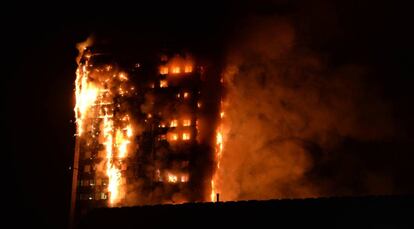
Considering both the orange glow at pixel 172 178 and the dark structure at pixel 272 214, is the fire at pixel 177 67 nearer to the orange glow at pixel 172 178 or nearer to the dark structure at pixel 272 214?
the orange glow at pixel 172 178

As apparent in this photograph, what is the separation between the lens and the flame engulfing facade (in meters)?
30.5

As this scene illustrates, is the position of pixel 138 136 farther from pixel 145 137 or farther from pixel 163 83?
pixel 163 83

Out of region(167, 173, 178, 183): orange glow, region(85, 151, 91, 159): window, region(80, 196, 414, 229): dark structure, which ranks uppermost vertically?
region(85, 151, 91, 159): window

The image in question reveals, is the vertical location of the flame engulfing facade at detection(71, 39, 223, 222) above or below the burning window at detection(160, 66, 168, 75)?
below

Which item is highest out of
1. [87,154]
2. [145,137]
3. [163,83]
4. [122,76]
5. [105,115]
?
[122,76]

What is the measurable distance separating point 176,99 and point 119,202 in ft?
25.2

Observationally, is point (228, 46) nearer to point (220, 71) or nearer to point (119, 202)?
point (220, 71)

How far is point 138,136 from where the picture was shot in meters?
31.5

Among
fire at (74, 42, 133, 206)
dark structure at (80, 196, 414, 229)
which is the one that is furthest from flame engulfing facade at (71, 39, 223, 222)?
dark structure at (80, 196, 414, 229)

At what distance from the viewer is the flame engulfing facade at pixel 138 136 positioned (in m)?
30.5

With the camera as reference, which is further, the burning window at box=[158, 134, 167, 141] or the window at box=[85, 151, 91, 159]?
the window at box=[85, 151, 91, 159]

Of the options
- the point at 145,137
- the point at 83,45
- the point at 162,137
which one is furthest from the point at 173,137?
the point at 83,45

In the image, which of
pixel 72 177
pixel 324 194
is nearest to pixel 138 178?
pixel 72 177

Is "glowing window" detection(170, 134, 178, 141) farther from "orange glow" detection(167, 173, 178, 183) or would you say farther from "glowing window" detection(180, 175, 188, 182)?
"glowing window" detection(180, 175, 188, 182)
